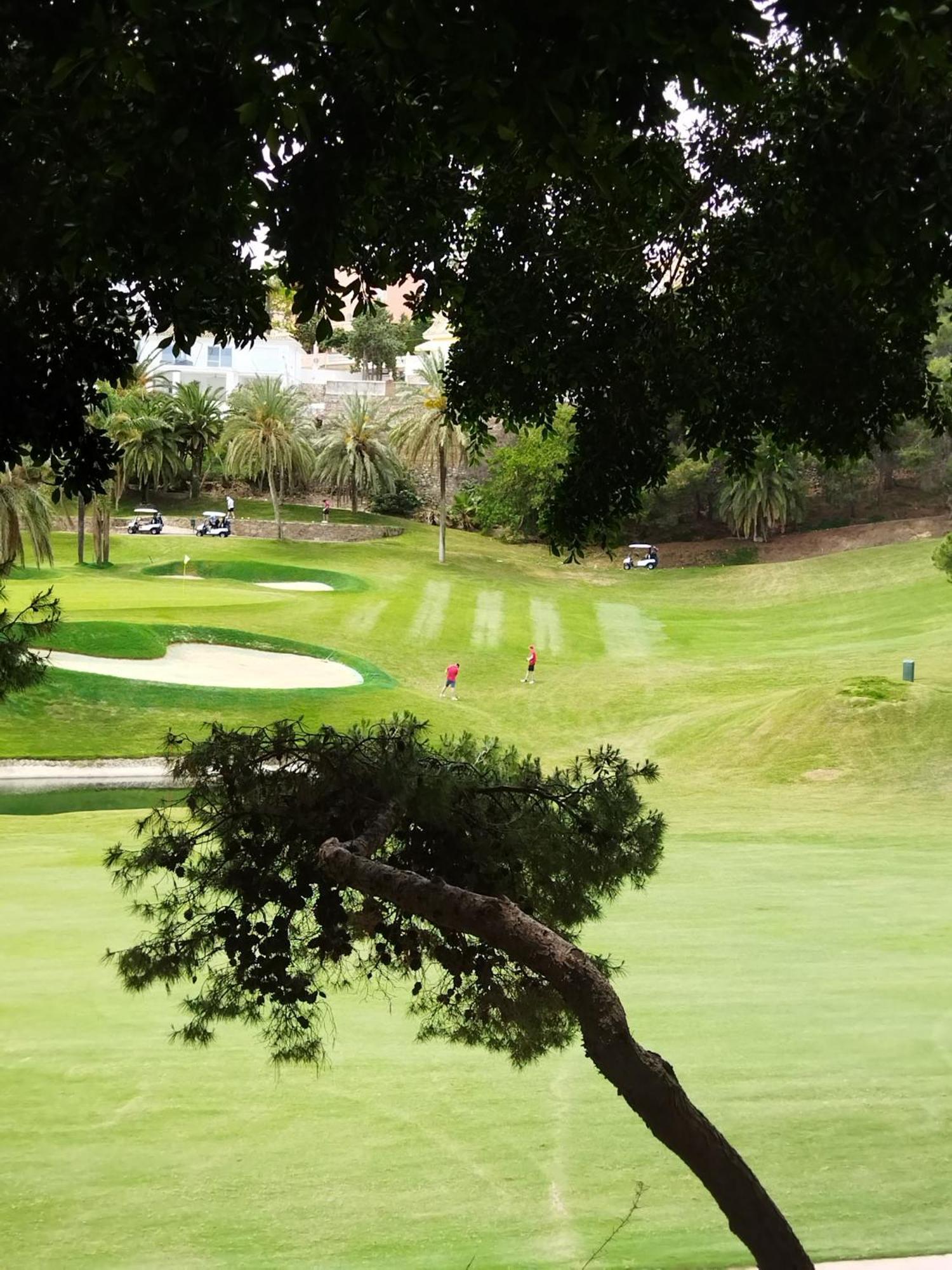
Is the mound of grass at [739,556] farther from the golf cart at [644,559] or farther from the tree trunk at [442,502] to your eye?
the tree trunk at [442,502]

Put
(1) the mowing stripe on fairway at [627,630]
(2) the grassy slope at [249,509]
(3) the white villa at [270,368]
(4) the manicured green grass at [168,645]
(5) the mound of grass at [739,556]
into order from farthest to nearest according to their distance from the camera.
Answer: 1. (3) the white villa at [270,368]
2. (2) the grassy slope at [249,509]
3. (5) the mound of grass at [739,556]
4. (1) the mowing stripe on fairway at [627,630]
5. (4) the manicured green grass at [168,645]

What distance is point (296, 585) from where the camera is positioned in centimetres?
4425

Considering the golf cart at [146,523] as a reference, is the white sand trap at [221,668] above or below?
below

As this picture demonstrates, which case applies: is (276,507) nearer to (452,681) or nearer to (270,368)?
(452,681)

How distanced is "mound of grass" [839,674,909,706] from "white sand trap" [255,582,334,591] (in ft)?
64.2

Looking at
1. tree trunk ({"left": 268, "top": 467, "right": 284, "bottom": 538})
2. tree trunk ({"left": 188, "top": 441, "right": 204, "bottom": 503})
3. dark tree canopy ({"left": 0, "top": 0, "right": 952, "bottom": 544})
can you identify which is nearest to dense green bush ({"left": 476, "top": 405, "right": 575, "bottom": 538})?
tree trunk ({"left": 268, "top": 467, "right": 284, "bottom": 538})

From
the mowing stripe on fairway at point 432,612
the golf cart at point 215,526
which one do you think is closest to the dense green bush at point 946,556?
the mowing stripe on fairway at point 432,612

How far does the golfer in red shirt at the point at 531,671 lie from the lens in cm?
3275

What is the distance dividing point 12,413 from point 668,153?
2.27 m

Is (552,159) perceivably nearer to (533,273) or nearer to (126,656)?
(533,273)

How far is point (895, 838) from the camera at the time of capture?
19.2 m

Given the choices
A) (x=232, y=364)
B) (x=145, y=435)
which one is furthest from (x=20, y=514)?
(x=232, y=364)

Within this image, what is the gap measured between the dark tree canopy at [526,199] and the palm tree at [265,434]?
39.7 metres

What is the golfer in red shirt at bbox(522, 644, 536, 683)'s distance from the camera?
32750 millimetres
